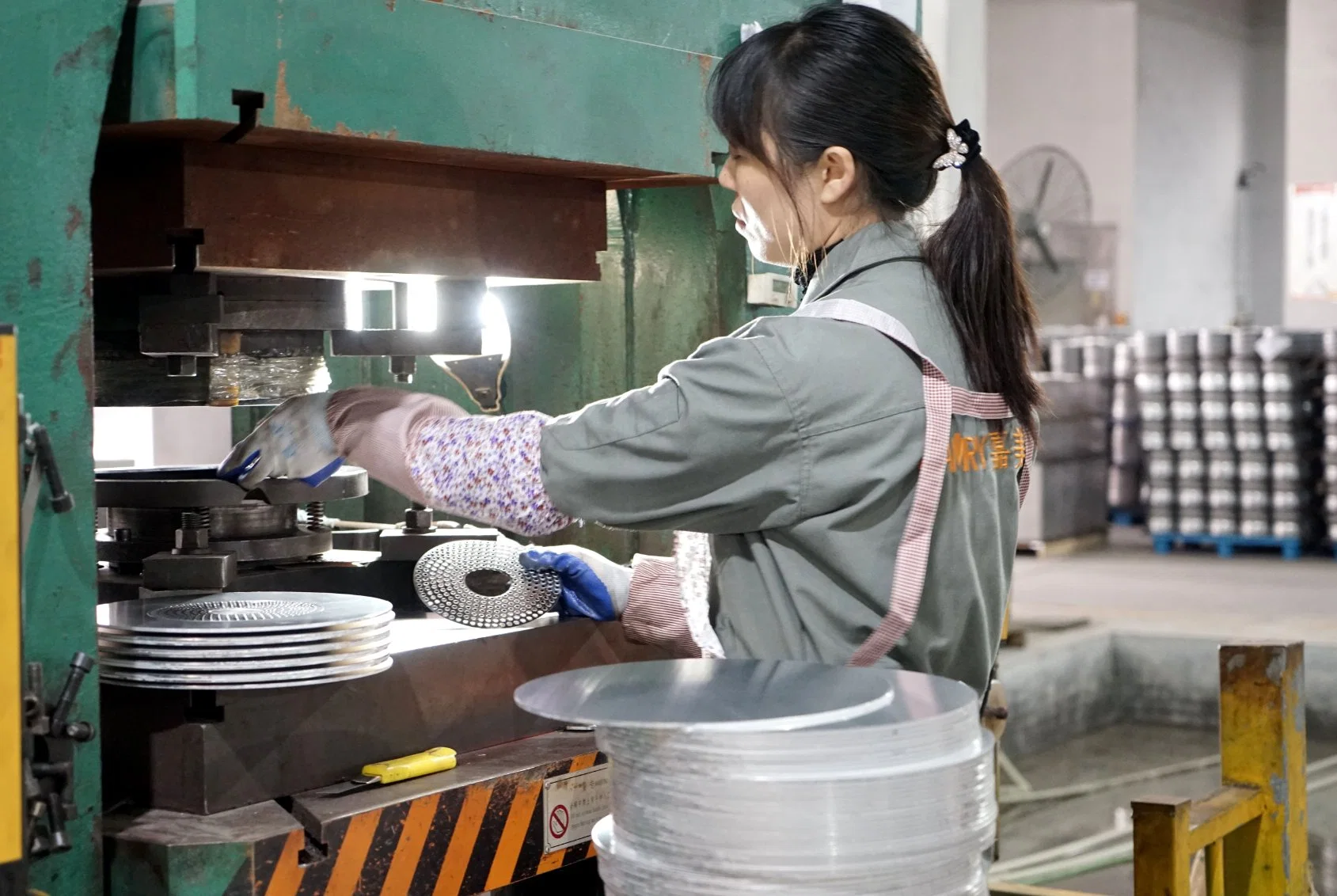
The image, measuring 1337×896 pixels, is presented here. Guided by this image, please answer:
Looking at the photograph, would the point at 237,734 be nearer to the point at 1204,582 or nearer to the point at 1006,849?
the point at 1006,849

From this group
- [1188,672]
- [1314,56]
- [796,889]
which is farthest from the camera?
[1314,56]

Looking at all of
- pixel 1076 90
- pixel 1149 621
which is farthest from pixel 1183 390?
pixel 1076 90

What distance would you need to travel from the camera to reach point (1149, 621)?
6.86 metres

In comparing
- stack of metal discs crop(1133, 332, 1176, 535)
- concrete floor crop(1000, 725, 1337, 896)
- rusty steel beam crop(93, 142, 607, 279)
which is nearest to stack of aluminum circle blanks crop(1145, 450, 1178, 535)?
stack of metal discs crop(1133, 332, 1176, 535)

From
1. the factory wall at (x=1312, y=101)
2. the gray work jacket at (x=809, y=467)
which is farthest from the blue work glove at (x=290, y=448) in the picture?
the factory wall at (x=1312, y=101)

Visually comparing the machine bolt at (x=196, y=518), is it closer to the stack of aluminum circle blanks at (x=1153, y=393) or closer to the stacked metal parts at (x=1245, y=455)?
the stacked metal parts at (x=1245, y=455)

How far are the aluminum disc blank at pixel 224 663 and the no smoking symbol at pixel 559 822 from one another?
1.00ft

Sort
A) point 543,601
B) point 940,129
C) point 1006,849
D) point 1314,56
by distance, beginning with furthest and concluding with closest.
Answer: point 1314,56 < point 1006,849 < point 543,601 < point 940,129

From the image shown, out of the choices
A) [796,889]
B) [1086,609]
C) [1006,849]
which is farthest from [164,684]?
[1086,609]

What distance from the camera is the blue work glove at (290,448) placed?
172 cm

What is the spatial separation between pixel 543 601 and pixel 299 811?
0.47 meters

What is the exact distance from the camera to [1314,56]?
11.0 metres

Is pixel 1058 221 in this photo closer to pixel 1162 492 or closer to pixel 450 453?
pixel 1162 492

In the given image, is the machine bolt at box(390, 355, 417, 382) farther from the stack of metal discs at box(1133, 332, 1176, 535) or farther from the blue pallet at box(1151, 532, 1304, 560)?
the blue pallet at box(1151, 532, 1304, 560)
